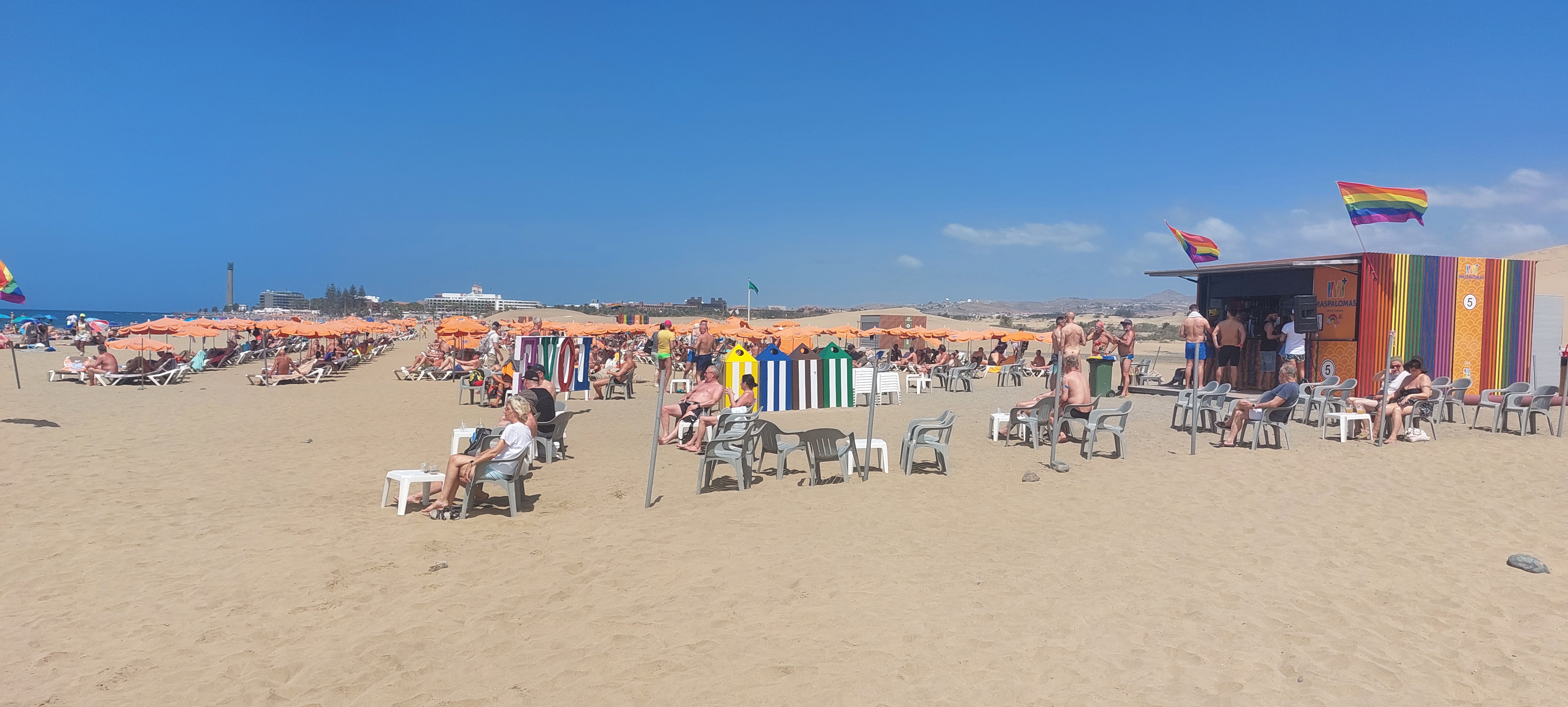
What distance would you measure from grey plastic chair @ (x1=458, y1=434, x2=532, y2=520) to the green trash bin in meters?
9.65

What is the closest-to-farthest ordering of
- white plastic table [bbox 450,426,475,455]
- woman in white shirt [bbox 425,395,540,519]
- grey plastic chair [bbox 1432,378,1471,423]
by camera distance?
1. woman in white shirt [bbox 425,395,540,519]
2. white plastic table [bbox 450,426,475,455]
3. grey plastic chair [bbox 1432,378,1471,423]

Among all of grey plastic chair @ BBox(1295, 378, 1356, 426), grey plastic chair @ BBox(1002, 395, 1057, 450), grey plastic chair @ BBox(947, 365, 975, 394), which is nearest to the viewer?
grey plastic chair @ BBox(1002, 395, 1057, 450)

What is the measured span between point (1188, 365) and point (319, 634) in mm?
13389

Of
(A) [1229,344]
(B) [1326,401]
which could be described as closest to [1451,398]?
(B) [1326,401]

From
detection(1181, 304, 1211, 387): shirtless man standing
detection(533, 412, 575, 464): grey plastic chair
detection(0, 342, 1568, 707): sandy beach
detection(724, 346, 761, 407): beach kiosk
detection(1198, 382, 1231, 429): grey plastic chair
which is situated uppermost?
detection(1181, 304, 1211, 387): shirtless man standing

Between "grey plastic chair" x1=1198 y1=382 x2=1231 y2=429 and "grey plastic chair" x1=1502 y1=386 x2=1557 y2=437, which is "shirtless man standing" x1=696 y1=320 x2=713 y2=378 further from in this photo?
"grey plastic chair" x1=1502 y1=386 x2=1557 y2=437

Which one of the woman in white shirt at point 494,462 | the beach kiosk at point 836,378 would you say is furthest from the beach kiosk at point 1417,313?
the woman in white shirt at point 494,462

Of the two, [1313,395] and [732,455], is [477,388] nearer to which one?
[732,455]

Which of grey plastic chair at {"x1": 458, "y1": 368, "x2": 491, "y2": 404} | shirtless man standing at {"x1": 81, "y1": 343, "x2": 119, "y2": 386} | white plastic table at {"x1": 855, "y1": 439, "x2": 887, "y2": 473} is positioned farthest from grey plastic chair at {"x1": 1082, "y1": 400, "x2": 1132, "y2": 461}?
shirtless man standing at {"x1": 81, "y1": 343, "x2": 119, "y2": 386}

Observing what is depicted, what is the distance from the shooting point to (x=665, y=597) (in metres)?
4.03

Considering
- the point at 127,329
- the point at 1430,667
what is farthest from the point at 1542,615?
the point at 127,329

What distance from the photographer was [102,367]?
48.7 ft

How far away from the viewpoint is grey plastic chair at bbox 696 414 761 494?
6363 mm

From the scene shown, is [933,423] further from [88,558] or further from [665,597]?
[88,558]
